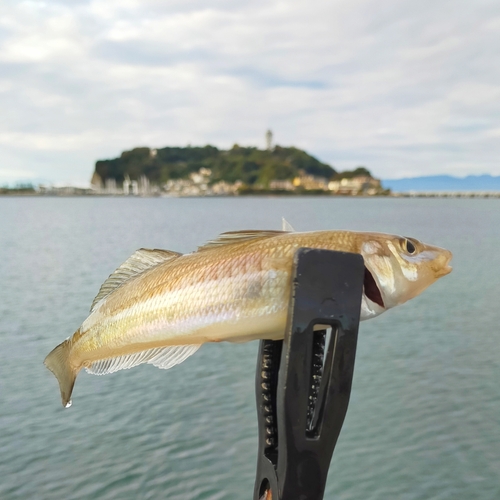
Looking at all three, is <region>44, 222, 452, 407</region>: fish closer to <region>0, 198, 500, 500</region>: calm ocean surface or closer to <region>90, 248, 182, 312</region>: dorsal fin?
<region>90, 248, 182, 312</region>: dorsal fin

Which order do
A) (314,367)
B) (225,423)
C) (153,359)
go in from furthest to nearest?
1. (225,423)
2. (153,359)
3. (314,367)

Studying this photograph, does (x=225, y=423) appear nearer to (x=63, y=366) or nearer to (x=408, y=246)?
(x=63, y=366)

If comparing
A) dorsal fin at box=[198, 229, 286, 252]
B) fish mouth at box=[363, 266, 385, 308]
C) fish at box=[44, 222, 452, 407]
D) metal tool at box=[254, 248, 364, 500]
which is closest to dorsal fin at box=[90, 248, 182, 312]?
fish at box=[44, 222, 452, 407]

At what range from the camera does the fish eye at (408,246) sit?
244 cm

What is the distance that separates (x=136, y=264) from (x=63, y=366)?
0.63m

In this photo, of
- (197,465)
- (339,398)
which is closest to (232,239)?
(339,398)

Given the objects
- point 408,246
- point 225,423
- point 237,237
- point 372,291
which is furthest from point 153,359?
point 225,423

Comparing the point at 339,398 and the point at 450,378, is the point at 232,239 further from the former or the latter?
the point at 450,378

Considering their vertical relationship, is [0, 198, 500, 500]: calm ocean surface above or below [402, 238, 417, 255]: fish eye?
below

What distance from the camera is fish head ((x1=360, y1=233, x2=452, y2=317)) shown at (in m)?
2.38

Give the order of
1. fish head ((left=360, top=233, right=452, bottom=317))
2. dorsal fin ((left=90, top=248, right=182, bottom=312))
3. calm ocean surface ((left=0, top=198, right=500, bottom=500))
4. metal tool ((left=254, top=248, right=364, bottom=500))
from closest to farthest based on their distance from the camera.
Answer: metal tool ((left=254, top=248, right=364, bottom=500))
fish head ((left=360, top=233, right=452, bottom=317))
dorsal fin ((left=90, top=248, right=182, bottom=312))
calm ocean surface ((left=0, top=198, right=500, bottom=500))

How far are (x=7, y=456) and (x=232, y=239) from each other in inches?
352

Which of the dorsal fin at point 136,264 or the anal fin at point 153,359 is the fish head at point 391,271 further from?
the dorsal fin at point 136,264

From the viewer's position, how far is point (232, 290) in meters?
2.37
